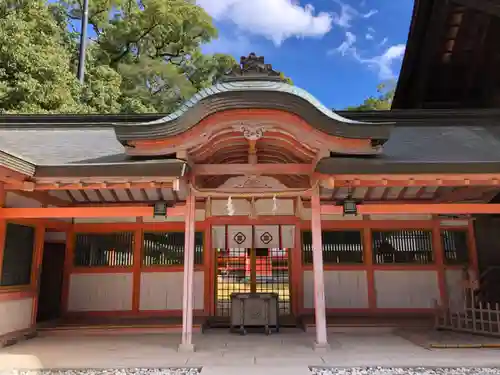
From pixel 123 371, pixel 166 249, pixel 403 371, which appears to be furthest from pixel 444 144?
pixel 123 371

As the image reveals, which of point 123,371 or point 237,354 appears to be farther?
point 237,354

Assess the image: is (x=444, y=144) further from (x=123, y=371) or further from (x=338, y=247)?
(x=123, y=371)

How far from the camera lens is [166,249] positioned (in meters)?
8.91

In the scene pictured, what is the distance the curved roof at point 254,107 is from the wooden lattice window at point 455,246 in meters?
4.50

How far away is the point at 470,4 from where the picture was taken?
28.9 ft

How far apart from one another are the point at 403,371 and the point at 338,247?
4054mm

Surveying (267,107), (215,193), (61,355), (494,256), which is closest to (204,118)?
(267,107)

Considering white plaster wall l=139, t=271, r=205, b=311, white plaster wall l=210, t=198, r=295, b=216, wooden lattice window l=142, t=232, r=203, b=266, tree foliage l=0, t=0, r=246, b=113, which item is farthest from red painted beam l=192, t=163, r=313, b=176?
tree foliage l=0, t=0, r=246, b=113

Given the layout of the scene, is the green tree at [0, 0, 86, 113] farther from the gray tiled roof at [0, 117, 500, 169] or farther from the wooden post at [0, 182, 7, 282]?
the wooden post at [0, 182, 7, 282]

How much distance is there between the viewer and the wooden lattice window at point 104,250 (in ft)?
29.1

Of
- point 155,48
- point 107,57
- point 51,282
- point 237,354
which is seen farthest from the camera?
point 155,48

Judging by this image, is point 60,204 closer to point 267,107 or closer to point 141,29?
point 267,107

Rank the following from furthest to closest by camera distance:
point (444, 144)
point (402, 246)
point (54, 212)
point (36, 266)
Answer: point (402, 246), point (36, 266), point (444, 144), point (54, 212)

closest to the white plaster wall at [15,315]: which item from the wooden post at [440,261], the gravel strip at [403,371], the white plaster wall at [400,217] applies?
the gravel strip at [403,371]
